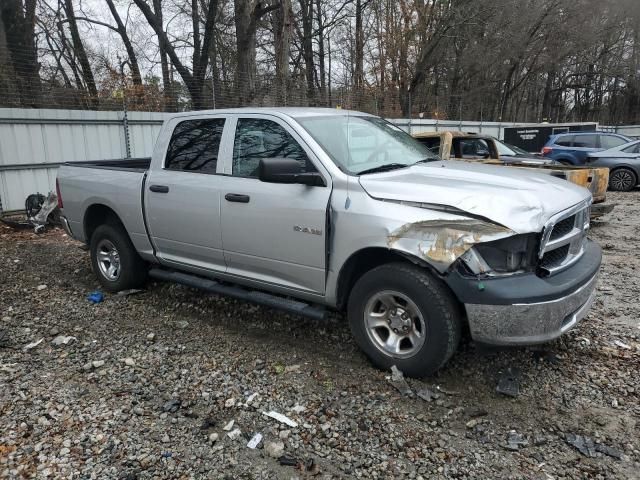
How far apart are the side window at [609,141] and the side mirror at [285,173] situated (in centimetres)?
1414

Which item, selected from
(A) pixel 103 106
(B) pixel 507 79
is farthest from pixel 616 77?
(A) pixel 103 106

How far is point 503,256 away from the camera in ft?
10.1

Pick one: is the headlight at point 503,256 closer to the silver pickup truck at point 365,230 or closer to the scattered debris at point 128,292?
the silver pickup truck at point 365,230

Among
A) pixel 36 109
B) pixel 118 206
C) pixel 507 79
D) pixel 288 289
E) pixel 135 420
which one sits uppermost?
pixel 507 79

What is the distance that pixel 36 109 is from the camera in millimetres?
9523

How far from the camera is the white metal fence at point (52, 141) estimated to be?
9.21m

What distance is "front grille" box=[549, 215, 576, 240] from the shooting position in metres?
3.26

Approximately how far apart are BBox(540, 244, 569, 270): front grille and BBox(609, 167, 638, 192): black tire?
12.4m

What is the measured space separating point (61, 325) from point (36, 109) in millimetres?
6696

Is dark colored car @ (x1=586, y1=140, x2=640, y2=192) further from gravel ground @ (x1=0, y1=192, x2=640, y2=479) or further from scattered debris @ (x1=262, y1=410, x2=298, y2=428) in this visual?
scattered debris @ (x1=262, y1=410, x2=298, y2=428)

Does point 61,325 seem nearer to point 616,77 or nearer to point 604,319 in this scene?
point 604,319

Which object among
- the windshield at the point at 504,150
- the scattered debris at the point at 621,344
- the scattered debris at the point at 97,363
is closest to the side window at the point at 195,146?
the scattered debris at the point at 97,363

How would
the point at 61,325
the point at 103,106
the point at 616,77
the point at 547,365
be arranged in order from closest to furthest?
the point at 547,365 < the point at 61,325 < the point at 103,106 < the point at 616,77

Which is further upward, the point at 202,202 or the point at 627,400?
the point at 202,202
